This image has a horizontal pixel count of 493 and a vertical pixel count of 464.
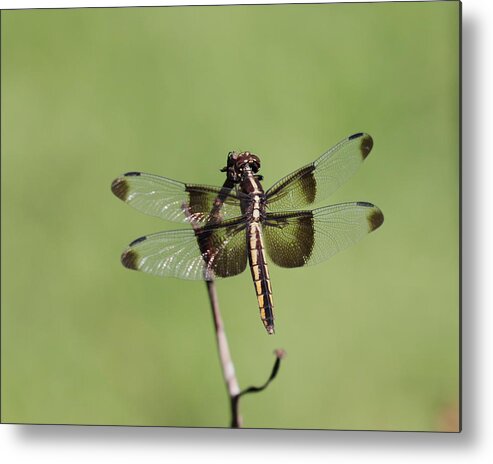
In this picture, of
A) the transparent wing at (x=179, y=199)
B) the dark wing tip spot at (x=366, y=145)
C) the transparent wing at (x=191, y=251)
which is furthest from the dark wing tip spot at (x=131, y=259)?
the dark wing tip spot at (x=366, y=145)

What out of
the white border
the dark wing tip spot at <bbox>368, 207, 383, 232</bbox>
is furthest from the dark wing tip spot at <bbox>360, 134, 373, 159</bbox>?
the white border

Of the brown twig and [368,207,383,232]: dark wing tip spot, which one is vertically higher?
[368,207,383,232]: dark wing tip spot

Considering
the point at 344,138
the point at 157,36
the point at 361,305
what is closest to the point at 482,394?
the point at 361,305

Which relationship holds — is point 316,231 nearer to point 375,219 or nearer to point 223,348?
point 375,219

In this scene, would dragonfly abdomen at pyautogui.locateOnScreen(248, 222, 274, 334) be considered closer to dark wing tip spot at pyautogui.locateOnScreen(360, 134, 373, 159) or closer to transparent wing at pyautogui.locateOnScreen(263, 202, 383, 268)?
transparent wing at pyautogui.locateOnScreen(263, 202, 383, 268)

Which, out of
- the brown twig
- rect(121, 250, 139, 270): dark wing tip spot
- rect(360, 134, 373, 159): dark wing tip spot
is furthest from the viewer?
rect(360, 134, 373, 159): dark wing tip spot

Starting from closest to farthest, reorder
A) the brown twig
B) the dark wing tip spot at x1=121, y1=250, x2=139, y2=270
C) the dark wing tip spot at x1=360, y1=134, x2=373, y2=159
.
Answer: the brown twig
the dark wing tip spot at x1=121, y1=250, x2=139, y2=270
the dark wing tip spot at x1=360, y1=134, x2=373, y2=159

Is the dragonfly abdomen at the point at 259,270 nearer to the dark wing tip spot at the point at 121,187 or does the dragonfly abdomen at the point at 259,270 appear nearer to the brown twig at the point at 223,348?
the brown twig at the point at 223,348
